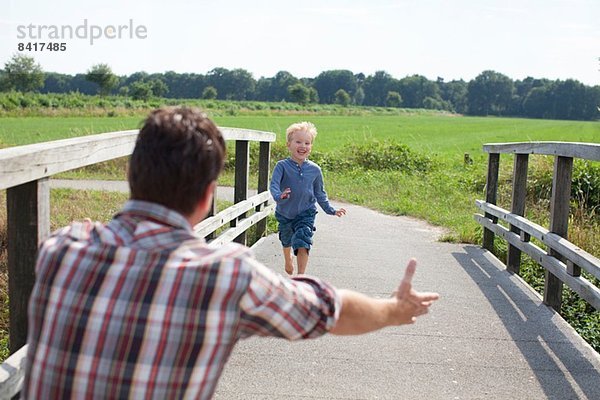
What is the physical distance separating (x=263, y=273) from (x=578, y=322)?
5309 millimetres

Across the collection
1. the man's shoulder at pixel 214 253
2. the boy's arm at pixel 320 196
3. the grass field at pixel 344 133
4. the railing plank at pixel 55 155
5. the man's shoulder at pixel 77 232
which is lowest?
the grass field at pixel 344 133

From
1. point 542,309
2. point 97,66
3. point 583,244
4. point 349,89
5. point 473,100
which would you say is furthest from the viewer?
point 349,89

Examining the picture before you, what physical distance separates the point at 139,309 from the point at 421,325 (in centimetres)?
413

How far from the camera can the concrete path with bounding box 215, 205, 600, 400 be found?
4336mm

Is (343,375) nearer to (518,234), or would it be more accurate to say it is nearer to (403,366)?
(403,366)

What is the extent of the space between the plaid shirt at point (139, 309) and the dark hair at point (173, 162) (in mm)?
47

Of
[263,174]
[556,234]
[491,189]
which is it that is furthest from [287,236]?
[491,189]

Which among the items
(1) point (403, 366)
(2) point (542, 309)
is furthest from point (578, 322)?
(1) point (403, 366)

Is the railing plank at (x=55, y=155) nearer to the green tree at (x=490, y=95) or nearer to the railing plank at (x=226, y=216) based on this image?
the railing plank at (x=226, y=216)

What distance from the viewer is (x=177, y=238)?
6.16ft

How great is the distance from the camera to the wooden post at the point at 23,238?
2908mm

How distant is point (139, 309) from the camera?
70.9 inches

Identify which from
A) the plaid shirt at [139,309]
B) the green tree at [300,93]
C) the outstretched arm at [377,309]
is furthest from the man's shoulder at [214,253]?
the green tree at [300,93]

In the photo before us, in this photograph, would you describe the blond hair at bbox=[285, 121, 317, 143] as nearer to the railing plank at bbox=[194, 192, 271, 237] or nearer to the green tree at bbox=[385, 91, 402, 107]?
the railing plank at bbox=[194, 192, 271, 237]
